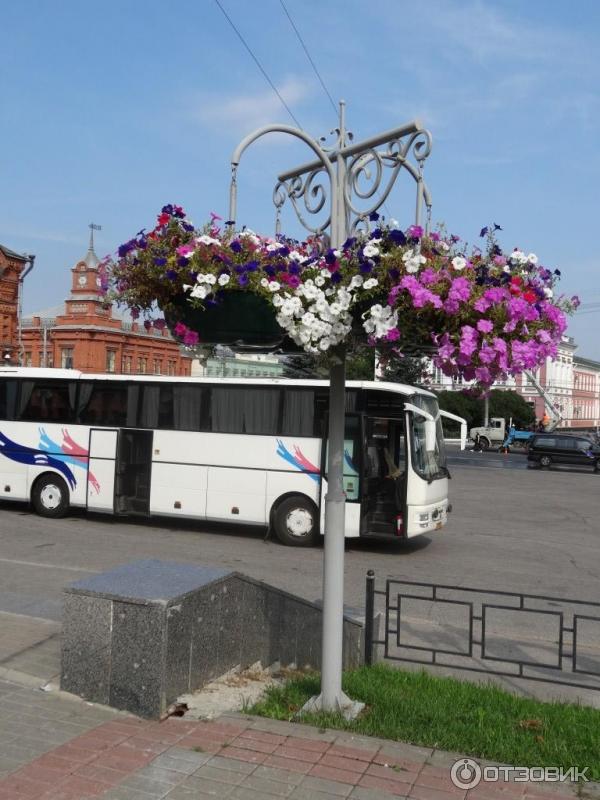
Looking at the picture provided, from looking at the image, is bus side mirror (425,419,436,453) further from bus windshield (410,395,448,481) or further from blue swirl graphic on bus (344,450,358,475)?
blue swirl graphic on bus (344,450,358,475)

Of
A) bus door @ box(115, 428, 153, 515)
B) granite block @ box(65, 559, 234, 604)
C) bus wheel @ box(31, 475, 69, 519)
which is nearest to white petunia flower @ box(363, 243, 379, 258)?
granite block @ box(65, 559, 234, 604)

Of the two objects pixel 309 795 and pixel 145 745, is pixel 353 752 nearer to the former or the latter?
pixel 309 795

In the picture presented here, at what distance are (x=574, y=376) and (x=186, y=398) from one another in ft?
290

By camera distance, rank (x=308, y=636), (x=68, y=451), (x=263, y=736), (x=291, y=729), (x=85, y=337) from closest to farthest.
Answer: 1. (x=263, y=736)
2. (x=291, y=729)
3. (x=308, y=636)
4. (x=68, y=451)
5. (x=85, y=337)

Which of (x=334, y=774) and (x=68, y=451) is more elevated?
(x=68, y=451)

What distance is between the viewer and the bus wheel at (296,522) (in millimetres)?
13800

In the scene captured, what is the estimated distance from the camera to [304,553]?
43.7 ft

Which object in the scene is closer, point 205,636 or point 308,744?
point 308,744

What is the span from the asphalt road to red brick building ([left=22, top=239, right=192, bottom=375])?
46.9m

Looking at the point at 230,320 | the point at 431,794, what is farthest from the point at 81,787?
the point at 230,320

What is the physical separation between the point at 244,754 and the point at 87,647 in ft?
4.54

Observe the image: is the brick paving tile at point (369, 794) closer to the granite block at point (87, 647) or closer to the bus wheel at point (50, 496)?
the granite block at point (87, 647)

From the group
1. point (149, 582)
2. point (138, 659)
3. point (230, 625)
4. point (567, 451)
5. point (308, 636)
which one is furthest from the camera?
point (567, 451)

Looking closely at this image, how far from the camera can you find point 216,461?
14.6 meters
